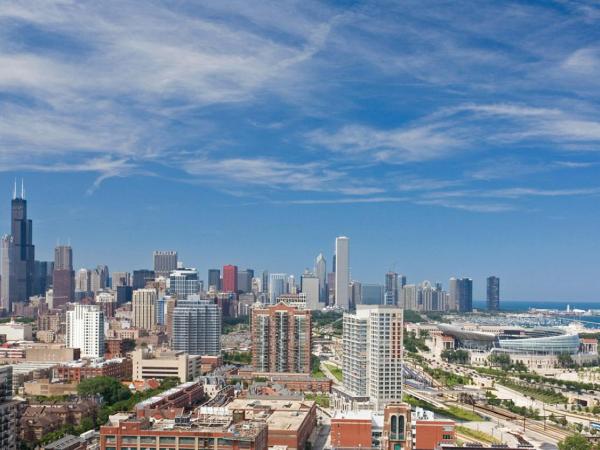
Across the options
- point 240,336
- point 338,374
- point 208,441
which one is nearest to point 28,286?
point 240,336

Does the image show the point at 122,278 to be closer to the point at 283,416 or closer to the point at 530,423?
the point at 530,423

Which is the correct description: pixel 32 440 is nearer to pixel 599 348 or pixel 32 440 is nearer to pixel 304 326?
pixel 304 326

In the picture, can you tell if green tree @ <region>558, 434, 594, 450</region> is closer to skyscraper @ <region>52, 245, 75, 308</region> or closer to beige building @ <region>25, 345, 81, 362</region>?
beige building @ <region>25, 345, 81, 362</region>

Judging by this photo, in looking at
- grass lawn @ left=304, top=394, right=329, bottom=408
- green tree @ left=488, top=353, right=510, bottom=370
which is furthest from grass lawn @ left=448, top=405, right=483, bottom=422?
green tree @ left=488, top=353, right=510, bottom=370

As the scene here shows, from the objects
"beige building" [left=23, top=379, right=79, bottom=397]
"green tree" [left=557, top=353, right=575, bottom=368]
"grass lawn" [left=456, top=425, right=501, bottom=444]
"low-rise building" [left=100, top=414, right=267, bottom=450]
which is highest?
"low-rise building" [left=100, top=414, right=267, bottom=450]

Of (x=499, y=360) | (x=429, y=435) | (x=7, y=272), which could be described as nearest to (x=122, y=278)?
(x=7, y=272)

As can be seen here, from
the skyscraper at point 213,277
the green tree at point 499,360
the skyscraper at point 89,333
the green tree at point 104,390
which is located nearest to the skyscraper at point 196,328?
the skyscraper at point 89,333

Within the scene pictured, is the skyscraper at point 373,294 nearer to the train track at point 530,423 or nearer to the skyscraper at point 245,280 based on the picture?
the skyscraper at point 245,280
